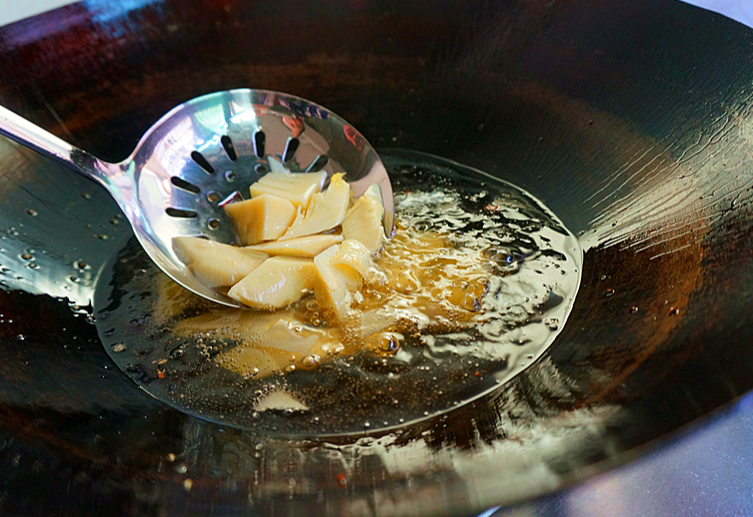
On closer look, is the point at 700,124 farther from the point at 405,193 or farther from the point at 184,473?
the point at 184,473

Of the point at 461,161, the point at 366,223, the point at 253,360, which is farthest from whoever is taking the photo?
the point at 461,161

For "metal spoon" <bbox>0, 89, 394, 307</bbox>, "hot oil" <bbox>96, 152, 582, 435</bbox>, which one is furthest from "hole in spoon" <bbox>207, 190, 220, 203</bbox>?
"hot oil" <bbox>96, 152, 582, 435</bbox>

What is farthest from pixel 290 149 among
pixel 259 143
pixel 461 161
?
pixel 461 161

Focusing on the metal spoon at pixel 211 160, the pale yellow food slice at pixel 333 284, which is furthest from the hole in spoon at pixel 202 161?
the pale yellow food slice at pixel 333 284

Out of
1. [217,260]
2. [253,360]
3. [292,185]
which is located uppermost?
[292,185]

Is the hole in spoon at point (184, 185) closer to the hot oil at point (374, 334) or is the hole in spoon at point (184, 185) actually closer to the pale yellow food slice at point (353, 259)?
the hot oil at point (374, 334)

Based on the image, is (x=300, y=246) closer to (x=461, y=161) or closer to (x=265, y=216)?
(x=265, y=216)

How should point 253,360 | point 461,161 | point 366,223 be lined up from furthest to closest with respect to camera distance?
point 461,161, point 366,223, point 253,360
